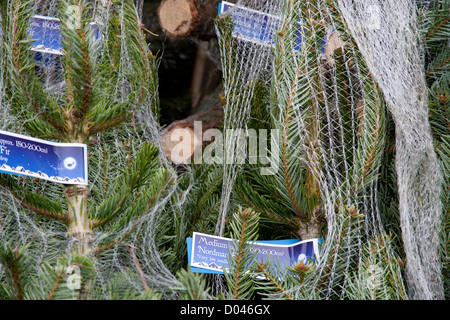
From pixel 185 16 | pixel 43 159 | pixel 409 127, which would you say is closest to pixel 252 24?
pixel 185 16

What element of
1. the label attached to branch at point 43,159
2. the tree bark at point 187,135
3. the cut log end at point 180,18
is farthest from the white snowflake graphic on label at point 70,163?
the cut log end at point 180,18

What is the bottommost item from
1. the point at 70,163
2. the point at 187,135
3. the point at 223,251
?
the point at 223,251

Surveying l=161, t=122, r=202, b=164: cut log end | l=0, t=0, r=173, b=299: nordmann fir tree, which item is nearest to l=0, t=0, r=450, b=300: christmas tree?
l=0, t=0, r=173, b=299: nordmann fir tree

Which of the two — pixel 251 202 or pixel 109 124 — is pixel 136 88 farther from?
pixel 251 202

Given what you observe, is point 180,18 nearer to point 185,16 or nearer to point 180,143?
point 185,16

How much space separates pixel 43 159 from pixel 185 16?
1.91ft

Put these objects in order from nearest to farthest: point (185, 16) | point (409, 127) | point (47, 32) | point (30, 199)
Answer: point (30, 199)
point (409, 127)
point (47, 32)
point (185, 16)

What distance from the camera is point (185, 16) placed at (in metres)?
1.13

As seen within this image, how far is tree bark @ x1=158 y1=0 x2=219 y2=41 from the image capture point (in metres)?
1.13

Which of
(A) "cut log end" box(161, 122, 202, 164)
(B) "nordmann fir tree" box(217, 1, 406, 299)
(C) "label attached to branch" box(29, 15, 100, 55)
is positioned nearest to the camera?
(B) "nordmann fir tree" box(217, 1, 406, 299)

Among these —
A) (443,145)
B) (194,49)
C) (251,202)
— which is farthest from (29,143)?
(194,49)

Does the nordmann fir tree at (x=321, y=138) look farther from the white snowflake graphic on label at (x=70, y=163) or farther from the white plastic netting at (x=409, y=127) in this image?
the white snowflake graphic on label at (x=70, y=163)

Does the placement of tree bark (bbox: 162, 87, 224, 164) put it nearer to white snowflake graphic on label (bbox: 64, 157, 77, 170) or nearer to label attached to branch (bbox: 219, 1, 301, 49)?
label attached to branch (bbox: 219, 1, 301, 49)

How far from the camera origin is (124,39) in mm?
833
